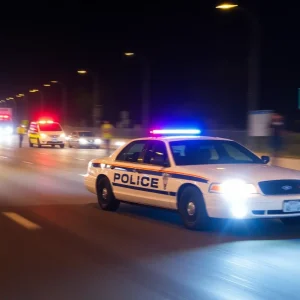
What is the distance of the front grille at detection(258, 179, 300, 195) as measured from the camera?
10079 millimetres

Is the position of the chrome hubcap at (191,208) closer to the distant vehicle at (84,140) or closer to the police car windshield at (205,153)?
the police car windshield at (205,153)

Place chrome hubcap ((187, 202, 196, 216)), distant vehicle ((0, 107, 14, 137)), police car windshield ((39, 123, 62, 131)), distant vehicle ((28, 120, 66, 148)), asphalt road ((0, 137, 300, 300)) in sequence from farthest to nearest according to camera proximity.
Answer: distant vehicle ((0, 107, 14, 137))
police car windshield ((39, 123, 62, 131))
distant vehicle ((28, 120, 66, 148))
chrome hubcap ((187, 202, 196, 216))
asphalt road ((0, 137, 300, 300))

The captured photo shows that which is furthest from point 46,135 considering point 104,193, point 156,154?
point 156,154

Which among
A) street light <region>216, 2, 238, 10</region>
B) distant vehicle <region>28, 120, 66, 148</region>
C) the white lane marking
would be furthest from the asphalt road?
distant vehicle <region>28, 120, 66, 148</region>

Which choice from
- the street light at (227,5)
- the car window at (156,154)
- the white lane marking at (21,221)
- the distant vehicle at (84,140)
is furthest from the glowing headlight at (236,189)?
the distant vehicle at (84,140)

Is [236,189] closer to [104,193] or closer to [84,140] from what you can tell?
[104,193]

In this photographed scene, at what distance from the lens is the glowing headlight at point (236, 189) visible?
10.0 m

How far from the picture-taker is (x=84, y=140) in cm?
4797

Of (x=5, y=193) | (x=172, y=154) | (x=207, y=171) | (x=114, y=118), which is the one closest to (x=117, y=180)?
(x=172, y=154)

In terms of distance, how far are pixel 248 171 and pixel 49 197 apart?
6.30 metres

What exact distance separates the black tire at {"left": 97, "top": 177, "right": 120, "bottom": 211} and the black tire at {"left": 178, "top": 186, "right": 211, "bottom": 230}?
2.26 m

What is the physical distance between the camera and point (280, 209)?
33.0 ft

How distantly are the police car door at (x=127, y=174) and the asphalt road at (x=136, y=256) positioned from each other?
1.38 ft

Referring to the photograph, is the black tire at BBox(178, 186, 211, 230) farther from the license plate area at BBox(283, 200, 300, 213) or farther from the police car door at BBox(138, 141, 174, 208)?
the license plate area at BBox(283, 200, 300, 213)
